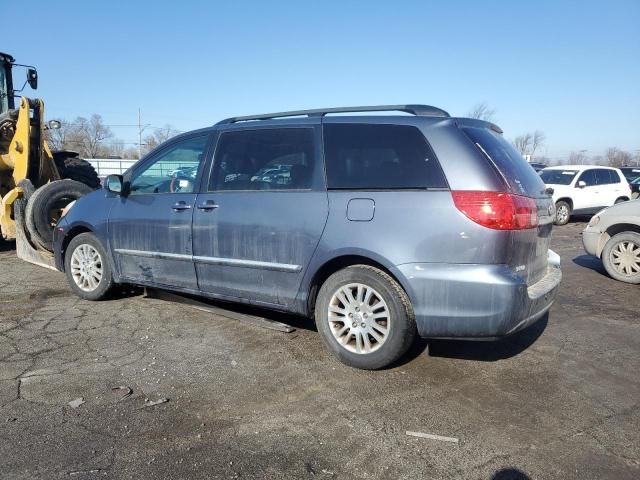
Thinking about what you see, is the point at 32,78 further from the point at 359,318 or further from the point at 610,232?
the point at 610,232

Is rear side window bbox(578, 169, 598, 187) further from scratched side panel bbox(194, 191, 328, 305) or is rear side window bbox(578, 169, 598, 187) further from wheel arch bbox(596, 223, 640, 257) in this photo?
scratched side panel bbox(194, 191, 328, 305)

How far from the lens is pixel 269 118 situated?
14.6 ft

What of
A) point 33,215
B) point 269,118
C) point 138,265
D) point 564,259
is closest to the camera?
point 269,118

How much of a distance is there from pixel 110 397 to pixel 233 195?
5.99 ft

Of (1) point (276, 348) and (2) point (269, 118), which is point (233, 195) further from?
(1) point (276, 348)

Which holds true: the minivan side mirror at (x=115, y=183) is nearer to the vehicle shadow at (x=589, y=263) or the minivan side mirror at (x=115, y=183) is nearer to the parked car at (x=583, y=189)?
the vehicle shadow at (x=589, y=263)

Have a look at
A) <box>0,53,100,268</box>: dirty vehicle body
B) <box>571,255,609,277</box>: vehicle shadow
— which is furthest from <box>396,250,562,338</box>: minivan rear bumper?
<box>0,53,100,268</box>: dirty vehicle body

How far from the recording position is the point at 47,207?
6883mm

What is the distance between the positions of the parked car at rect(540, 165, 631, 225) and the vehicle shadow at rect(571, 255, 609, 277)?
19.6 ft

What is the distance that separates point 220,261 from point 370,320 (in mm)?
1439

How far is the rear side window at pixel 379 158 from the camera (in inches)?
139

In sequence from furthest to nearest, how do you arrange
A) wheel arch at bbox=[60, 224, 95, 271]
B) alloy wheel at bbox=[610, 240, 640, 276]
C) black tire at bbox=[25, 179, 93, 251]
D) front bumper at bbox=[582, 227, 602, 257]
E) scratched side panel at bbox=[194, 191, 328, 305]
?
front bumper at bbox=[582, 227, 602, 257], alloy wheel at bbox=[610, 240, 640, 276], black tire at bbox=[25, 179, 93, 251], wheel arch at bbox=[60, 224, 95, 271], scratched side panel at bbox=[194, 191, 328, 305]

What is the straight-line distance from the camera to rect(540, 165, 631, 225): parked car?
1475 centimetres

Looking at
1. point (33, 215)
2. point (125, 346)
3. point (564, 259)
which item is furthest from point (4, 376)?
point (564, 259)
